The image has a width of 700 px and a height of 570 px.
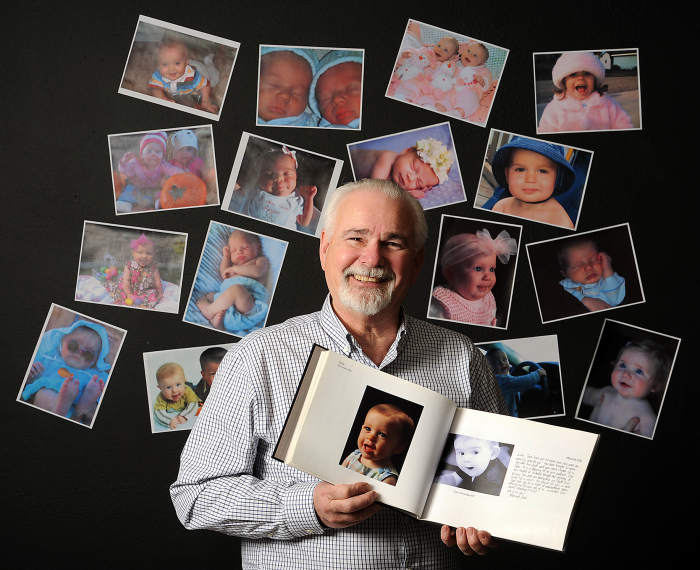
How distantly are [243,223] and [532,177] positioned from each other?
95 cm

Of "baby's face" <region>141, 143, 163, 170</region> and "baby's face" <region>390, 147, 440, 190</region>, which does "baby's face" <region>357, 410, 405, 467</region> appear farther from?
"baby's face" <region>141, 143, 163, 170</region>

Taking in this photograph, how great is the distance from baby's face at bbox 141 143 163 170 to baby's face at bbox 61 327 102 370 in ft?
1.84

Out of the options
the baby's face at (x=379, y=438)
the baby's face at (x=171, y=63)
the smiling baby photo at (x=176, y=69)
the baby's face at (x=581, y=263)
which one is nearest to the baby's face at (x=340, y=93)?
the smiling baby photo at (x=176, y=69)

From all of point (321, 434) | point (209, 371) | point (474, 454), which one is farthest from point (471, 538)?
point (209, 371)

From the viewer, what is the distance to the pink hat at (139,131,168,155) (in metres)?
1.90

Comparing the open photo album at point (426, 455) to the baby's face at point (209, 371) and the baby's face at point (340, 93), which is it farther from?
the baby's face at point (340, 93)

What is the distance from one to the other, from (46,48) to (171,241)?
0.74 m

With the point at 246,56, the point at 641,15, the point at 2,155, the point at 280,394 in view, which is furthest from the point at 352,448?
the point at 641,15

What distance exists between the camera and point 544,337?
6.39 feet

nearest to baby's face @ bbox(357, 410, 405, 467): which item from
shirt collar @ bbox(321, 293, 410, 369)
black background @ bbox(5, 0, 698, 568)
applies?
shirt collar @ bbox(321, 293, 410, 369)

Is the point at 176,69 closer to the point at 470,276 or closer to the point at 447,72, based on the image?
A: the point at 447,72

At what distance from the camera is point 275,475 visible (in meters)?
1.18

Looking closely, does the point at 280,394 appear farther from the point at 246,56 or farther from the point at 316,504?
the point at 246,56

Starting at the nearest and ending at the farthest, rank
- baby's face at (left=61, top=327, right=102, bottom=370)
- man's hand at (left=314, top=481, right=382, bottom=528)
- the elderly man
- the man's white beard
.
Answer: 1. man's hand at (left=314, top=481, right=382, bottom=528)
2. the elderly man
3. the man's white beard
4. baby's face at (left=61, top=327, right=102, bottom=370)
